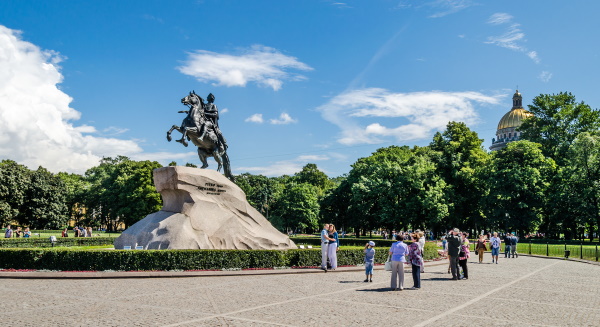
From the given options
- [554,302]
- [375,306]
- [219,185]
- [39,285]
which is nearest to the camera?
[375,306]

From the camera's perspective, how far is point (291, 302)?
12.0 metres

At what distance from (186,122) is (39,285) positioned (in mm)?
12626

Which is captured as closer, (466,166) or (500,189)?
(500,189)

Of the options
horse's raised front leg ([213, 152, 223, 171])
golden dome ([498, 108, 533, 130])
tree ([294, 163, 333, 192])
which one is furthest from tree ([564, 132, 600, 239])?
golden dome ([498, 108, 533, 130])

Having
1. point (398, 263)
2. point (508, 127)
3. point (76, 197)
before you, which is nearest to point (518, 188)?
Answer: point (398, 263)

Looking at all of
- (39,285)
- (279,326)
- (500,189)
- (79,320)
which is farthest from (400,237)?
(500,189)

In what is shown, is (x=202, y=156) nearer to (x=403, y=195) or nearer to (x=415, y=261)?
(x=415, y=261)

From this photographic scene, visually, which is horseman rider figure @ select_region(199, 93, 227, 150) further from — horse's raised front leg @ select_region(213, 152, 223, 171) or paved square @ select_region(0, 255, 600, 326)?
paved square @ select_region(0, 255, 600, 326)

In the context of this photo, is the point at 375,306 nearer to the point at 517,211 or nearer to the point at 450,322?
the point at 450,322

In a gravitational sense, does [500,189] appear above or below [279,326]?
above

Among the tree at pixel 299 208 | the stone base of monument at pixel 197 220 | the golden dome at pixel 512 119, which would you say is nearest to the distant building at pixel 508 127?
the golden dome at pixel 512 119

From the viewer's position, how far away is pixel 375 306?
11648 millimetres

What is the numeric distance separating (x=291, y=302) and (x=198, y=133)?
15.5 meters

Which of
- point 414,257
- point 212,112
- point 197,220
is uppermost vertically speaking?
point 212,112
